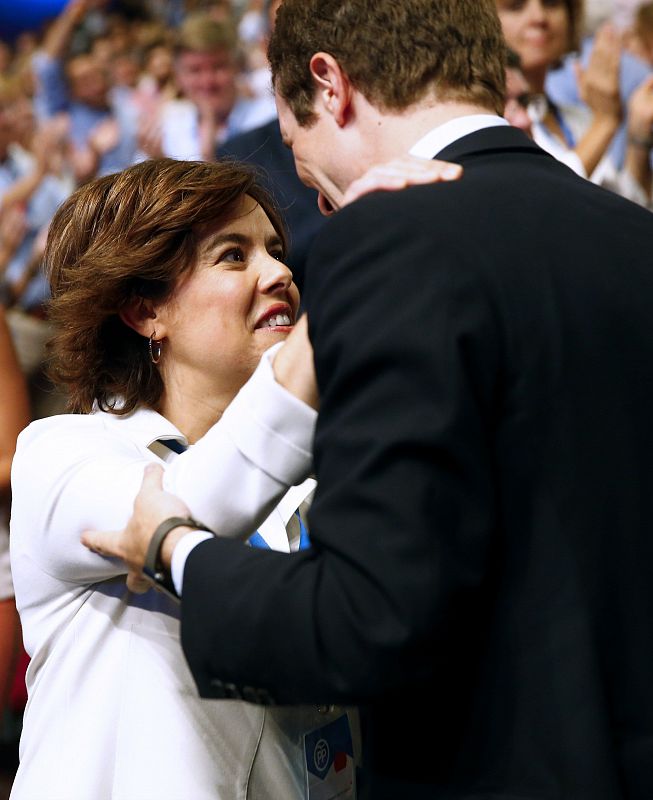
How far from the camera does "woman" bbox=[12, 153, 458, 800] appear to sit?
165 centimetres

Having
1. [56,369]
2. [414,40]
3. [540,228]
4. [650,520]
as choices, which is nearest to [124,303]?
[56,369]

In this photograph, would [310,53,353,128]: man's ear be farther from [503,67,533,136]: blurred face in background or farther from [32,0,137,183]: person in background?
[32,0,137,183]: person in background

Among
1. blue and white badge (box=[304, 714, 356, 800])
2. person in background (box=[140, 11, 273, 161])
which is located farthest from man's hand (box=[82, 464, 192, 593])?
person in background (box=[140, 11, 273, 161])

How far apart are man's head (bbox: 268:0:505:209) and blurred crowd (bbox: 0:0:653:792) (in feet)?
5.20

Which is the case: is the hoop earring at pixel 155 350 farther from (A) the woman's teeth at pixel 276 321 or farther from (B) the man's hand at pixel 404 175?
(B) the man's hand at pixel 404 175

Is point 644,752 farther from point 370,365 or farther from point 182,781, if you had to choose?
point 182,781

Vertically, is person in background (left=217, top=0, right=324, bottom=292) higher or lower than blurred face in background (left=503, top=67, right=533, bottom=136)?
lower

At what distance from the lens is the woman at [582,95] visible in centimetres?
387

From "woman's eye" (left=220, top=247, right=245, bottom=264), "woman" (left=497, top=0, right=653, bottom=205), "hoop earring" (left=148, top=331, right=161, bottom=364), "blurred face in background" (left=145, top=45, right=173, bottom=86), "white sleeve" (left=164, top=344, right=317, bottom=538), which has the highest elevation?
"white sleeve" (left=164, top=344, right=317, bottom=538)

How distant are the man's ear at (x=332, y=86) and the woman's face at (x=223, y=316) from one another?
1.54ft

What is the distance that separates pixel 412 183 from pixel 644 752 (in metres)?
0.67

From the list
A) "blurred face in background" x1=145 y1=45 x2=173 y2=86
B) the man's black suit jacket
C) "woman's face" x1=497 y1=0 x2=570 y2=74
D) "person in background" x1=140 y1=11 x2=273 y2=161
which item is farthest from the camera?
"blurred face in background" x1=145 y1=45 x2=173 y2=86

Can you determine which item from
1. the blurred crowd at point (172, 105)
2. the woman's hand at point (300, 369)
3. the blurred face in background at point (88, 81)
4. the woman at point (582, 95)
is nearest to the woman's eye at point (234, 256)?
the woman's hand at point (300, 369)

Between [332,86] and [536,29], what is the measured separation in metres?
2.56
